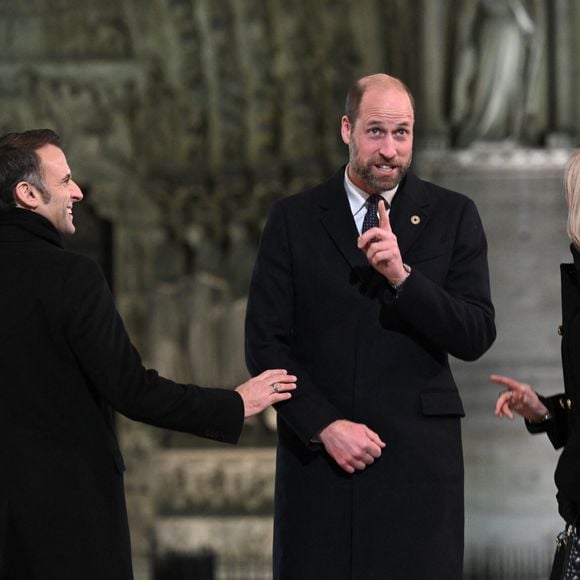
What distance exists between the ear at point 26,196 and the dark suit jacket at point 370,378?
637 mm

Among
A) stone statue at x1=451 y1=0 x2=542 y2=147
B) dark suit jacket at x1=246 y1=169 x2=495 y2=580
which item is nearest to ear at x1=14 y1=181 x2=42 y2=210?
dark suit jacket at x1=246 y1=169 x2=495 y2=580

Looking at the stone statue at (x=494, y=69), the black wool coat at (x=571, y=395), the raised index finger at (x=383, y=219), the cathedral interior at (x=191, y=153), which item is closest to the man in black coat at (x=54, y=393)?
the raised index finger at (x=383, y=219)

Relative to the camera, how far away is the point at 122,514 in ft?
10.5

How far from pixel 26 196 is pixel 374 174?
2.79 ft

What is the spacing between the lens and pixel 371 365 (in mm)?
3479

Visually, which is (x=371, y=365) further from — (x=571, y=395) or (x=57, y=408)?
(x=57, y=408)

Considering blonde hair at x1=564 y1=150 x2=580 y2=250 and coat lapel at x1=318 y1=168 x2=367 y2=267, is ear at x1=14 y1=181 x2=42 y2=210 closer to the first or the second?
coat lapel at x1=318 y1=168 x2=367 y2=267

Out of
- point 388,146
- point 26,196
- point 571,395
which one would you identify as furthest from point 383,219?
point 26,196

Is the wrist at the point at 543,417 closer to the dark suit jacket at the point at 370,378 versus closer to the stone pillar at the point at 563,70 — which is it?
the dark suit jacket at the point at 370,378

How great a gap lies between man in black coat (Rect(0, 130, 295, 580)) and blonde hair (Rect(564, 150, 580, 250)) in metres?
0.99

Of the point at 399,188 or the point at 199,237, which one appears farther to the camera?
the point at 199,237

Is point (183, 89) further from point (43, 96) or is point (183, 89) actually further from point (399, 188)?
point (399, 188)

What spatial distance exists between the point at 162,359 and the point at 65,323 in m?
6.89

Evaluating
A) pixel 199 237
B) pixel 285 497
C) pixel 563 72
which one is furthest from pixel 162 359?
pixel 285 497
